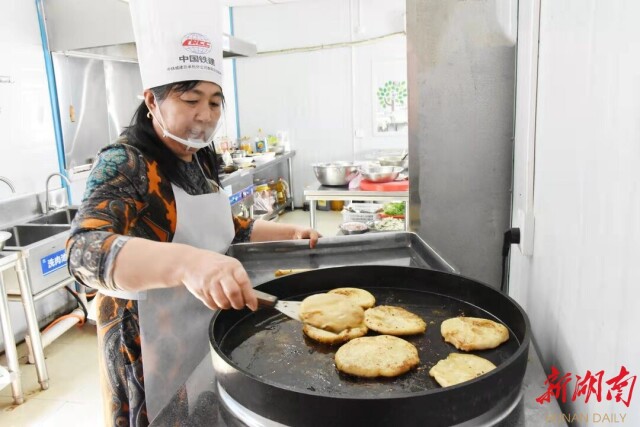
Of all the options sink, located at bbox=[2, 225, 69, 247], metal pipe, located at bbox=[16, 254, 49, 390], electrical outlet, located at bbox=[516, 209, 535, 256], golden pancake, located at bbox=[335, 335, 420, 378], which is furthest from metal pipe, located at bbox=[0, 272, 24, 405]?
electrical outlet, located at bbox=[516, 209, 535, 256]

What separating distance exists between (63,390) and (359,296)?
8.24ft

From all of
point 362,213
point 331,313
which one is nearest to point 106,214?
point 331,313

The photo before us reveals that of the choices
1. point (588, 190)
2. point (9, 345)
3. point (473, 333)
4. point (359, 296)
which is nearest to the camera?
point (588, 190)

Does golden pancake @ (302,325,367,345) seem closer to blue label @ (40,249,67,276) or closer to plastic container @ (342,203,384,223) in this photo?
blue label @ (40,249,67,276)

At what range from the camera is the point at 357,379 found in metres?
0.95

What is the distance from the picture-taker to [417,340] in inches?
44.0

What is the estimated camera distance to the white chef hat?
1373 mm

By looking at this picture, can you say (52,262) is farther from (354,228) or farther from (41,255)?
(354,228)

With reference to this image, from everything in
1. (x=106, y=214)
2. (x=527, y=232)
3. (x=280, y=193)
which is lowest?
(x=280, y=193)

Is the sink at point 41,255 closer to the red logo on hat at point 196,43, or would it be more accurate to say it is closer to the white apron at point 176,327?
the white apron at point 176,327

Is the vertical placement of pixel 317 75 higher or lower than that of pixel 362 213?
higher

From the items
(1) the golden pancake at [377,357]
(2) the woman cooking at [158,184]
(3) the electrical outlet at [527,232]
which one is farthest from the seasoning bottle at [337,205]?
(1) the golden pancake at [377,357]

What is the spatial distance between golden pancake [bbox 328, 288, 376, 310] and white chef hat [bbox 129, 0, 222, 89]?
73cm

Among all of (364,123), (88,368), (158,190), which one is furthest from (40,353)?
(364,123)
